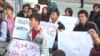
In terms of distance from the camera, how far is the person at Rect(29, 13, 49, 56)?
6713mm

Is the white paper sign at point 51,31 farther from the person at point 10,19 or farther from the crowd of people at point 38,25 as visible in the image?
the person at point 10,19

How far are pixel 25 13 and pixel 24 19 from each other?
0.66 m

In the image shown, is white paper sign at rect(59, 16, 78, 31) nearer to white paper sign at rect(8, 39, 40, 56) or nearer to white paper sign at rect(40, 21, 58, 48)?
white paper sign at rect(40, 21, 58, 48)

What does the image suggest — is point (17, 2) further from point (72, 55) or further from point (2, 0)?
point (72, 55)

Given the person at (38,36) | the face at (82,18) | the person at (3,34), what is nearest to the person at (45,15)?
the person at (3,34)

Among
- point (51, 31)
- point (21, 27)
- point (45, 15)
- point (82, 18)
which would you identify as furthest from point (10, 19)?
point (82, 18)

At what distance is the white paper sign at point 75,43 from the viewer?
7801 mm

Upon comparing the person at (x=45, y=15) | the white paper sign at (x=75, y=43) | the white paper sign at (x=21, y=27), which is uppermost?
the person at (x=45, y=15)

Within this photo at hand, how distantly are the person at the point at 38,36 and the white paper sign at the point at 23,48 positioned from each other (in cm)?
11

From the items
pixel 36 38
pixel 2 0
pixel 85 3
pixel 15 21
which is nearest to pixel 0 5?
pixel 15 21

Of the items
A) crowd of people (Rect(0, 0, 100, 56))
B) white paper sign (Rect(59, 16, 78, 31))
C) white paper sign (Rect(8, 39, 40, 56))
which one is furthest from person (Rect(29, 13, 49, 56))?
white paper sign (Rect(59, 16, 78, 31))

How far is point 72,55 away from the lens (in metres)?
7.98

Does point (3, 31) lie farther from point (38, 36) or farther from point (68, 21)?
point (38, 36)

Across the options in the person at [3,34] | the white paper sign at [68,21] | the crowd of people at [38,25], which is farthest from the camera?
the white paper sign at [68,21]
